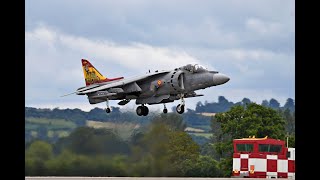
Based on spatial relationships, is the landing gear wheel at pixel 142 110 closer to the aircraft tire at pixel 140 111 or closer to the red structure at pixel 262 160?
the aircraft tire at pixel 140 111

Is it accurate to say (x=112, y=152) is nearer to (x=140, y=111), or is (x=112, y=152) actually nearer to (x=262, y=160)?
(x=140, y=111)

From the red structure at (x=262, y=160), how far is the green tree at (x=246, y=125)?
12403mm

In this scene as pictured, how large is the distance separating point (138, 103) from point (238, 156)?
855cm

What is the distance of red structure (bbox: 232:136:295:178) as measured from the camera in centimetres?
3658

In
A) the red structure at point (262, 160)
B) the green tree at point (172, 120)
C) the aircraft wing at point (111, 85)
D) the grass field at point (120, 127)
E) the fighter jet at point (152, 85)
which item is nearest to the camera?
the grass field at point (120, 127)

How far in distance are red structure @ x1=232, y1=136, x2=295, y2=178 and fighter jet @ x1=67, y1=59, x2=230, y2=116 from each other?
22.7 ft

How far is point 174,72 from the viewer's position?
32.4 meters

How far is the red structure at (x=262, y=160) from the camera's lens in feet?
120

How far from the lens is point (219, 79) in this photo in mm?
30797

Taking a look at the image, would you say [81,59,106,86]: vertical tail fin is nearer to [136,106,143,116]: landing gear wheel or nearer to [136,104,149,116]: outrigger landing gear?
[136,104,149,116]: outrigger landing gear

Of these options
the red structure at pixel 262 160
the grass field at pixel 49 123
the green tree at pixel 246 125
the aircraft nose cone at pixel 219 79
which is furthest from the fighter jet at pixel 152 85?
the green tree at pixel 246 125

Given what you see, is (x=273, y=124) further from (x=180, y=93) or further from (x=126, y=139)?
(x=126, y=139)

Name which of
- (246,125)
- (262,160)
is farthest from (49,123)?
(246,125)
